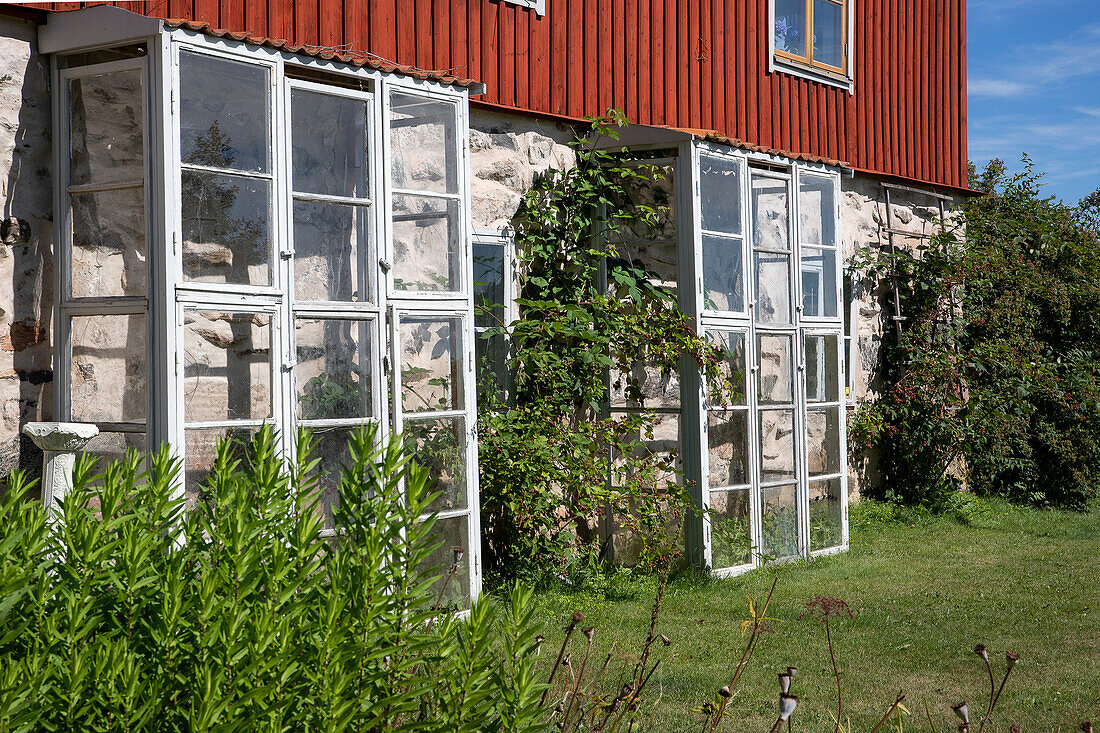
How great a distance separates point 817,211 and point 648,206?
1.57 m

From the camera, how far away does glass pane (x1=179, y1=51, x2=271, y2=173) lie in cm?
435

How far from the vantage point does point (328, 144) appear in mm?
4941

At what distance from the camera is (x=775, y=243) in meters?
7.34

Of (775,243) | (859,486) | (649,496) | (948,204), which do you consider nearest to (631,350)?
(649,496)

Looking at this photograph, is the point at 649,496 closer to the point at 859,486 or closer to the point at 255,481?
the point at 859,486

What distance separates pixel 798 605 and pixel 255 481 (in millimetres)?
4947

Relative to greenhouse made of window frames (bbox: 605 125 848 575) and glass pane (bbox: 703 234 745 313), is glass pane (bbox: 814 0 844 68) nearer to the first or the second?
greenhouse made of window frames (bbox: 605 125 848 575)

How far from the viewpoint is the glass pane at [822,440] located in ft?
25.0

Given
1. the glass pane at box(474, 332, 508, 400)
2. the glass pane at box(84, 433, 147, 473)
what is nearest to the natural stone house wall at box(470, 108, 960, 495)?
the glass pane at box(474, 332, 508, 400)

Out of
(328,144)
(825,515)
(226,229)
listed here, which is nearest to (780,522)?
(825,515)

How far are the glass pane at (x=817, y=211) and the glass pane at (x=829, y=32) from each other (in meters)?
2.18

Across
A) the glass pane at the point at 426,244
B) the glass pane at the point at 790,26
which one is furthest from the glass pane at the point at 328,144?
the glass pane at the point at 790,26

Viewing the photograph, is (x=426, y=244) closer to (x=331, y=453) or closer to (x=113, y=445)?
(x=331, y=453)

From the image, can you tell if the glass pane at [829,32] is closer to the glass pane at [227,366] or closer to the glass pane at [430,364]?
the glass pane at [430,364]
